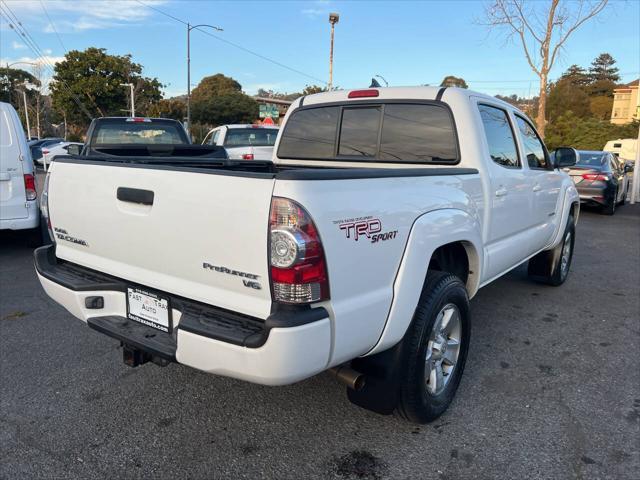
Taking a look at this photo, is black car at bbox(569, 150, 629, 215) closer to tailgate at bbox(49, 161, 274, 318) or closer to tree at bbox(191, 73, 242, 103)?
tailgate at bbox(49, 161, 274, 318)

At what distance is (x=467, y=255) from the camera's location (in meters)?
3.47

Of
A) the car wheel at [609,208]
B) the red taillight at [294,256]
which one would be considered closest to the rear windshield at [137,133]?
the red taillight at [294,256]

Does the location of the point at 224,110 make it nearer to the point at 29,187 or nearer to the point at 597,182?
the point at 597,182

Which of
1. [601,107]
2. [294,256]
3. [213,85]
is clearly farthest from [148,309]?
[213,85]

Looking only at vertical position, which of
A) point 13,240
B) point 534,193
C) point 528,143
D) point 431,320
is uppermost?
point 528,143

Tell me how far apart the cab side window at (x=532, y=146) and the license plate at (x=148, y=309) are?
340 cm

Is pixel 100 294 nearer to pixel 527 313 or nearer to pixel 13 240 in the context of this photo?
pixel 527 313

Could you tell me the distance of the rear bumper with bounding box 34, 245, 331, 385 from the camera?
6.68ft

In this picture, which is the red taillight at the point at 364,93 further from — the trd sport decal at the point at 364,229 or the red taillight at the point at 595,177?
the red taillight at the point at 595,177

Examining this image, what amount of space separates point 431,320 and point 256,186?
127cm

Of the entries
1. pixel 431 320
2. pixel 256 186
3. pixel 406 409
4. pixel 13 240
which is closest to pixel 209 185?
pixel 256 186

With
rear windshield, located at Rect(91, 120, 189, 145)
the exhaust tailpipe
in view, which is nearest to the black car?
rear windshield, located at Rect(91, 120, 189, 145)

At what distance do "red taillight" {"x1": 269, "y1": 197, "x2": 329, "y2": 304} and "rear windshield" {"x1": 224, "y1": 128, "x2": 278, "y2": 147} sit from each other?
10.2m

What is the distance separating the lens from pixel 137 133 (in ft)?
29.7
